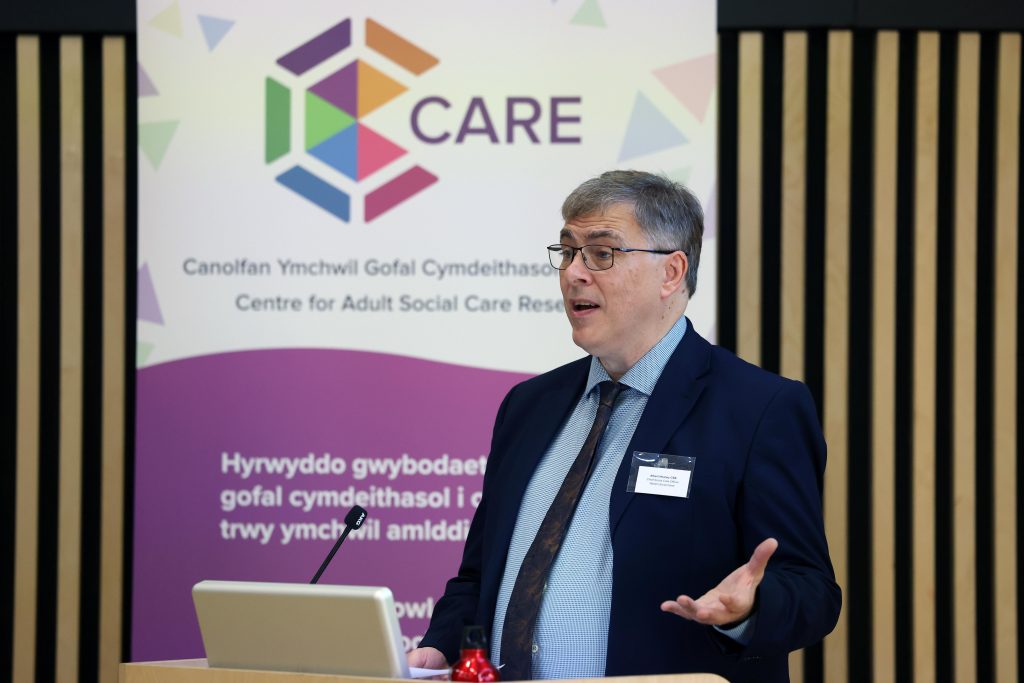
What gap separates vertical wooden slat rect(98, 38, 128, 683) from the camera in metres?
4.18

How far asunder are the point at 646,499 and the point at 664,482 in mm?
47

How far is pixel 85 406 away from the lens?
167 inches

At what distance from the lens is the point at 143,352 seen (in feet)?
13.1

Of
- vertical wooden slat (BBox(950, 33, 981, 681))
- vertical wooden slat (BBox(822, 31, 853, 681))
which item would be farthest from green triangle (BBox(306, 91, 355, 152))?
vertical wooden slat (BBox(950, 33, 981, 681))

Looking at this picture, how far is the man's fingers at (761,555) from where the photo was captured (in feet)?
6.05

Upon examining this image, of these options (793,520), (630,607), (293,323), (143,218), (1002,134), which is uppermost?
(1002,134)

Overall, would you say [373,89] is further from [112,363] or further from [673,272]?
[673,272]

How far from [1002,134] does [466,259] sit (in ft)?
6.49

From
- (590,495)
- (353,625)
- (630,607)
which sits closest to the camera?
(353,625)

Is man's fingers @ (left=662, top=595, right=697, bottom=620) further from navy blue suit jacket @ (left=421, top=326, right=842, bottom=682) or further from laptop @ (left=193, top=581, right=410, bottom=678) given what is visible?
laptop @ (left=193, top=581, right=410, bottom=678)

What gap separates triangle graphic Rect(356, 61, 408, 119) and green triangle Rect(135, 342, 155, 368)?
1.08 meters

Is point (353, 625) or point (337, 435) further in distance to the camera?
point (337, 435)

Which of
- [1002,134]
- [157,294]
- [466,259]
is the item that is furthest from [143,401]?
[1002,134]

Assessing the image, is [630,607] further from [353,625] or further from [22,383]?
[22,383]
